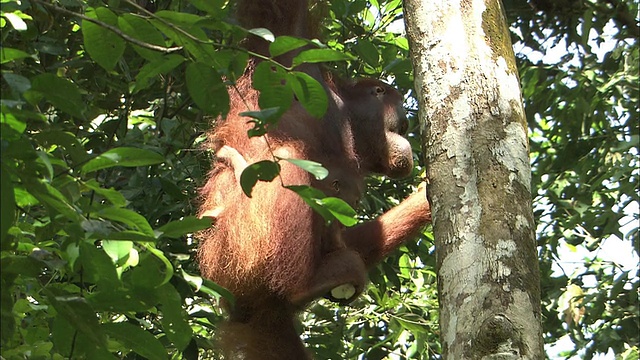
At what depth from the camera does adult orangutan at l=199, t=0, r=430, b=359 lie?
3578mm

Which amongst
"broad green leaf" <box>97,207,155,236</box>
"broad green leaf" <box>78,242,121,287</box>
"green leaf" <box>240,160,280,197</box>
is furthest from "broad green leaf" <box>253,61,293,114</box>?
"broad green leaf" <box>78,242,121,287</box>

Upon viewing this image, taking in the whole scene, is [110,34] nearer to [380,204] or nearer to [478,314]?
[478,314]

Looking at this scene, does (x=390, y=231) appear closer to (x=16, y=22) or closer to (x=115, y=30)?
(x=16, y=22)

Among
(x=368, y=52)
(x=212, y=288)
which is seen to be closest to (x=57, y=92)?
(x=212, y=288)

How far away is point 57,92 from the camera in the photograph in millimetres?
1868

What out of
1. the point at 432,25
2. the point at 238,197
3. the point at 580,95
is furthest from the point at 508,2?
the point at 432,25

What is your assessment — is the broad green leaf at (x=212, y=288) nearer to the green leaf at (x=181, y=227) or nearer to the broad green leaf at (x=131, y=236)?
the green leaf at (x=181, y=227)

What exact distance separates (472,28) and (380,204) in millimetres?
2143

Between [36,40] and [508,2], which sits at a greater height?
[508,2]

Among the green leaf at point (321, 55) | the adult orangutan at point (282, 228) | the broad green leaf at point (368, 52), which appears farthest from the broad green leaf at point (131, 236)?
the broad green leaf at point (368, 52)

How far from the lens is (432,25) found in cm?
259

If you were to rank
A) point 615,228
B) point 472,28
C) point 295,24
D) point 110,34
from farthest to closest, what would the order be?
1. point 615,228
2. point 295,24
3. point 472,28
4. point 110,34

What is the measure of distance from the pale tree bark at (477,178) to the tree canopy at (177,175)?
1.11 ft

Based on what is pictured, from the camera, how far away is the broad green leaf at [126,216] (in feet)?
6.31
